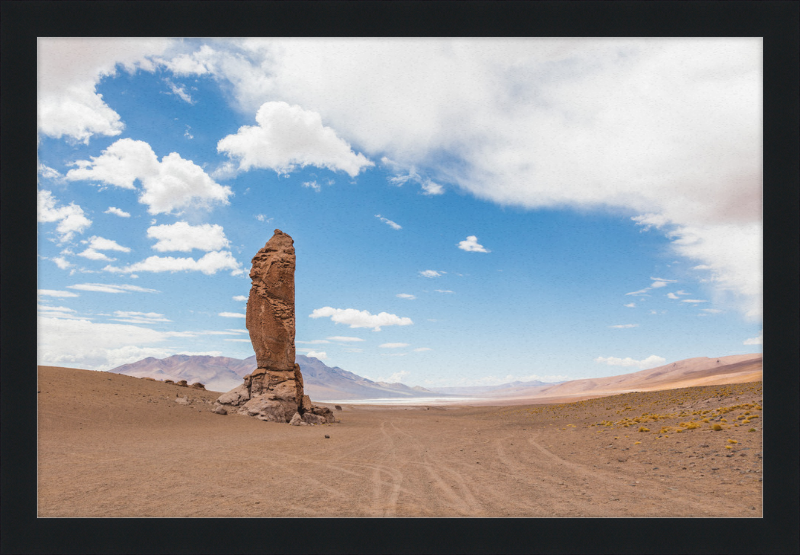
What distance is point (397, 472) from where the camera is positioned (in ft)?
30.7

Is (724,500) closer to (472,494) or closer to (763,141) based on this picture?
(472,494)

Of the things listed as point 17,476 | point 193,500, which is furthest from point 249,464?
point 17,476

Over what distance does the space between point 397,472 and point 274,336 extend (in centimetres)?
1762

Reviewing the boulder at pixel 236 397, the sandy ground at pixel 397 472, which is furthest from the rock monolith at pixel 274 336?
the sandy ground at pixel 397 472

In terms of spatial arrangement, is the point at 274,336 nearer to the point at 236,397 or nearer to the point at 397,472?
the point at 236,397

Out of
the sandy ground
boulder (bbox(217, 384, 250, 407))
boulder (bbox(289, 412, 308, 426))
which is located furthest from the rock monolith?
the sandy ground

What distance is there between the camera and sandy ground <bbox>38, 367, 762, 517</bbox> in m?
6.43

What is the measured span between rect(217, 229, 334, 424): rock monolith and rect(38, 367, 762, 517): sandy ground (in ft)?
19.9

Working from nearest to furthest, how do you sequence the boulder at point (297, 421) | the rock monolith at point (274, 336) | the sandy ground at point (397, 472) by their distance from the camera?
1. the sandy ground at point (397, 472)
2. the boulder at point (297, 421)
3. the rock monolith at point (274, 336)

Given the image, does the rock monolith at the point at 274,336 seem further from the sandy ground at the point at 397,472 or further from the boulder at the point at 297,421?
the sandy ground at the point at 397,472

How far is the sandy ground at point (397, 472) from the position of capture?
6434mm

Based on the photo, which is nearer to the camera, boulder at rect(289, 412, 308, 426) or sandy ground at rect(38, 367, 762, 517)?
sandy ground at rect(38, 367, 762, 517)

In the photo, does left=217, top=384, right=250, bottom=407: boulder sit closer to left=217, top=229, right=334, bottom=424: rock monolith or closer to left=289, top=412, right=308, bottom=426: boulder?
left=217, top=229, right=334, bottom=424: rock monolith

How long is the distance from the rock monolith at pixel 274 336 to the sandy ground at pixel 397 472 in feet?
19.9
